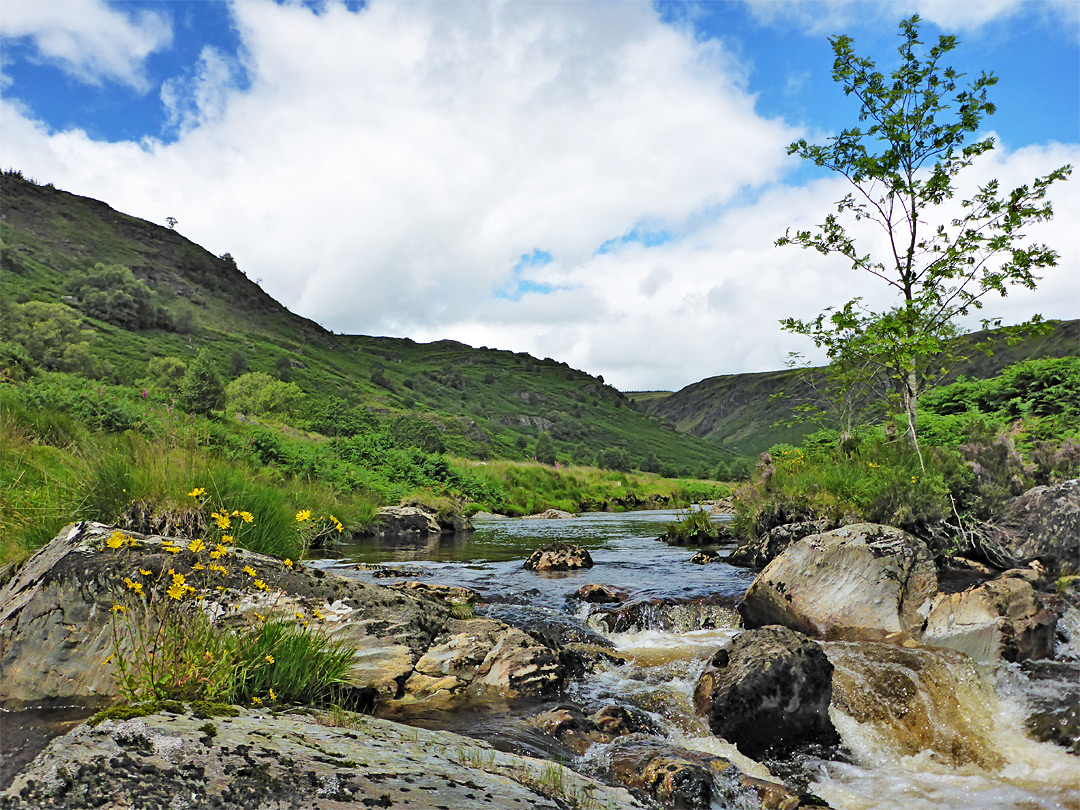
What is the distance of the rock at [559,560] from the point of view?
13.6 metres

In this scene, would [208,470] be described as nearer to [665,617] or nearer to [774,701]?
[665,617]

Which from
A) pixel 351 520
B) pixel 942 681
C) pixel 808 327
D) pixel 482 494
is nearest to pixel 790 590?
pixel 942 681

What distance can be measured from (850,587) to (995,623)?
1651 mm

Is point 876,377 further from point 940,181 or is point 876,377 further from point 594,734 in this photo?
point 594,734

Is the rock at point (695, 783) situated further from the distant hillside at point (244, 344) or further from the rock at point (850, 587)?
the distant hillside at point (244, 344)

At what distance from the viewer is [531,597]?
10.2 m

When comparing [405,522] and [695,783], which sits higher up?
[405,522]

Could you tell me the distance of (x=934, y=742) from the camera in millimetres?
5156

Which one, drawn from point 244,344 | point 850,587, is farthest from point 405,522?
point 244,344

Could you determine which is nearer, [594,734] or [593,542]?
[594,734]

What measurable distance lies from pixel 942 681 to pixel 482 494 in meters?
27.4

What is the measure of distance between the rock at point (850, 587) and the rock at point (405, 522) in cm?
1527

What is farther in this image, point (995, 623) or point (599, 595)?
point (599, 595)

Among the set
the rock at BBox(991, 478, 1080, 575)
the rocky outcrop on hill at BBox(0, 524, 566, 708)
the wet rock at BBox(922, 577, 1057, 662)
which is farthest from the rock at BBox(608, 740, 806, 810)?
the rock at BBox(991, 478, 1080, 575)
